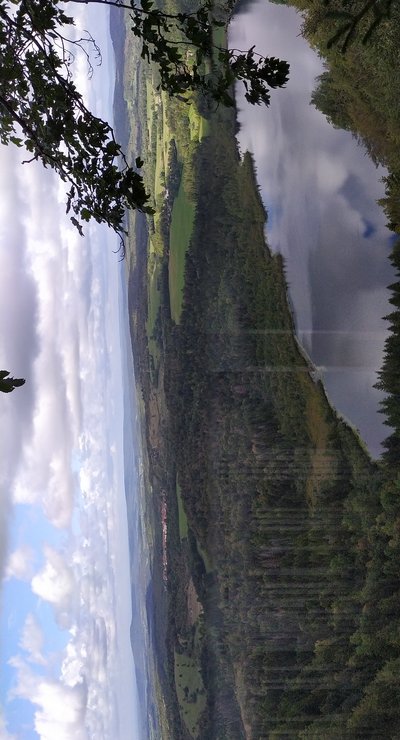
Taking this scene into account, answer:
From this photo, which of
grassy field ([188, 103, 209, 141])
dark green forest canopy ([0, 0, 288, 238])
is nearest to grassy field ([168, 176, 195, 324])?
grassy field ([188, 103, 209, 141])

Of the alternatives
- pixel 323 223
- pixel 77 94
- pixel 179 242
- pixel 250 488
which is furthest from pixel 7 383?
pixel 179 242

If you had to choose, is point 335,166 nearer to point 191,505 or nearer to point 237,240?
point 237,240

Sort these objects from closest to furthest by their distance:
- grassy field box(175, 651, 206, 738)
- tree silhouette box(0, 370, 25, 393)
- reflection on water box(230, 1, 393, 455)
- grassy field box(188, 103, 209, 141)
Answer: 1. tree silhouette box(0, 370, 25, 393)
2. reflection on water box(230, 1, 393, 455)
3. grassy field box(188, 103, 209, 141)
4. grassy field box(175, 651, 206, 738)

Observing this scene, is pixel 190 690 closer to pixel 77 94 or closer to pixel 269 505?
pixel 269 505

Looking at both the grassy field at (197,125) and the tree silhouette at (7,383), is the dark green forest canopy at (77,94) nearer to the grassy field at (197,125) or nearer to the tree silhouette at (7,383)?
the tree silhouette at (7,383)

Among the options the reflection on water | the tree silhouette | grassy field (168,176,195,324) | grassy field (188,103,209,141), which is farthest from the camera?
grassy field (168,176,195,324)

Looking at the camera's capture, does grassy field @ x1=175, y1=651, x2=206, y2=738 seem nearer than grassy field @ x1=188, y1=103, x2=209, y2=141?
No

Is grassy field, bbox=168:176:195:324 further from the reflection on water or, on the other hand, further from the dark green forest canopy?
the dark green forest canopy
